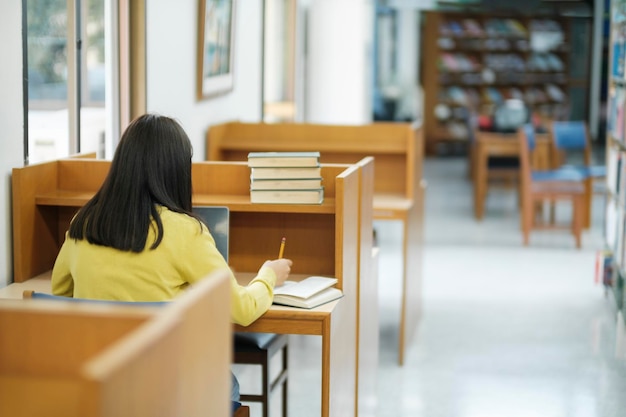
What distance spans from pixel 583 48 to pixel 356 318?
12.9 metres

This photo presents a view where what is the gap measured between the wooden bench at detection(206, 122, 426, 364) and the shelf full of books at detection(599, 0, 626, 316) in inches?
49.0

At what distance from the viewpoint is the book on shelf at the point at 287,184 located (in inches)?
129

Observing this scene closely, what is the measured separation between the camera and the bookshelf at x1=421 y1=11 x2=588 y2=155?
607 inches

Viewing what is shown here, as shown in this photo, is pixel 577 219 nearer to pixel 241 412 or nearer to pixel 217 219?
pixel 217 219

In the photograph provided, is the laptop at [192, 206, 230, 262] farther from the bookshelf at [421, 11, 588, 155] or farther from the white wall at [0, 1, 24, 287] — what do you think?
the bookshelf at [421, 11, 588, 155]

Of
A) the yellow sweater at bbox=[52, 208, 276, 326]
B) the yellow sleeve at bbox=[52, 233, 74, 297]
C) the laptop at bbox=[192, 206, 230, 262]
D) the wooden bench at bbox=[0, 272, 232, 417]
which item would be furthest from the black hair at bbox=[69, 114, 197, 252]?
the wooden bench at bbox=[0, 272, 232, 417]

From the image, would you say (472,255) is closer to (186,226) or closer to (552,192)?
(552,192)

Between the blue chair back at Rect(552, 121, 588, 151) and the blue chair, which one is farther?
the blue chair back at Rect(552, 121, 588, 151)

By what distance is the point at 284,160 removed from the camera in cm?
331

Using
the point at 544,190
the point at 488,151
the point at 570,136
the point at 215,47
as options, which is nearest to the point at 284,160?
the point at 215,47

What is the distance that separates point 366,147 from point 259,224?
2.05m

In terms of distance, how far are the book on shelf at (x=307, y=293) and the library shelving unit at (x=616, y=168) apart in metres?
3.07

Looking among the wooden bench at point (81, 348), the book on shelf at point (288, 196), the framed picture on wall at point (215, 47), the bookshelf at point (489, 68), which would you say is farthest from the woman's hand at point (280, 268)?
the bookshelf at point (489, 68)

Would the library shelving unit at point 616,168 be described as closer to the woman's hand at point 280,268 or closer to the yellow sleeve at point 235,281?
the woman's hand at point 280,268
